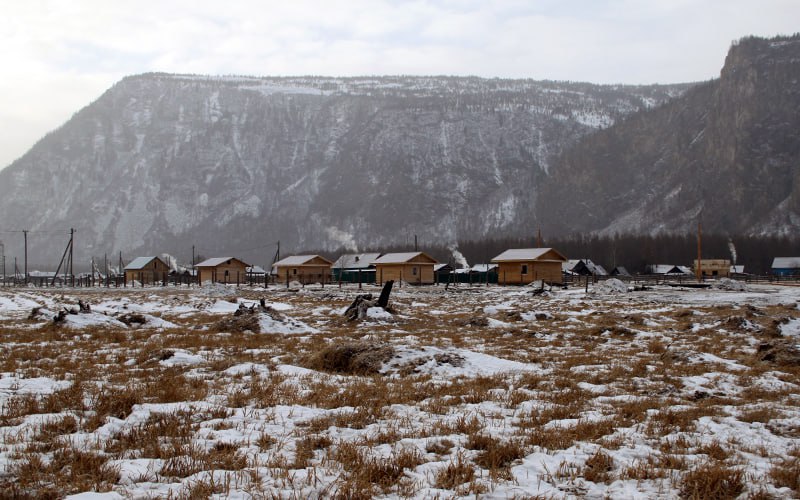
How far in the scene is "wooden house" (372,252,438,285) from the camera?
77.6 metres

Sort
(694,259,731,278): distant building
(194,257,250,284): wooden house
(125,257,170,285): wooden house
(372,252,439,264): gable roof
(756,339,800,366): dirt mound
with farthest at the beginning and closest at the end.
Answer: (694,259,731,278): distant building, (125,257,170,285): wooden house, (194,257,250,284): wooden house, (372,252,439,264): gable roof, (756,339,800,366): dirt mound

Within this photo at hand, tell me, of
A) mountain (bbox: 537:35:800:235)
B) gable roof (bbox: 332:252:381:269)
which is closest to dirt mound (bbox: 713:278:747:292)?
gable roof (bbox: 332:252:381:269)

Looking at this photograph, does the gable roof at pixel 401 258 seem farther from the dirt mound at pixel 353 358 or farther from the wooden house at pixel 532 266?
the dirt mound at pixel 353 358

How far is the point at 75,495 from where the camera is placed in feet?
Answer: 15.4

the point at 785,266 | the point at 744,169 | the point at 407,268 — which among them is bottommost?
the point at 785,266

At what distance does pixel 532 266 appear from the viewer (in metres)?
68.3

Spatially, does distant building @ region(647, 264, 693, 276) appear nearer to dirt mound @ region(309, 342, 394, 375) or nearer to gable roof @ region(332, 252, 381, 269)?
gable roof @ region(332, 252, 381, 269)

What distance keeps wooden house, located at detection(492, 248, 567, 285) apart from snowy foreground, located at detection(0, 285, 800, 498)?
52812 millimetres

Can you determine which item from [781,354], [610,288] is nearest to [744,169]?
[610,288]

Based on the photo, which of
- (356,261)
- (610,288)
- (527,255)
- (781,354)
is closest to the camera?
(781,354)

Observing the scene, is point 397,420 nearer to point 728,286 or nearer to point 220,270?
point 728,286

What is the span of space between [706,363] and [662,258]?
130m

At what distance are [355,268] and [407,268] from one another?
21163 millimetres

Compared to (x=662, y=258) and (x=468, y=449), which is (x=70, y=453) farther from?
(x=662, y=258)
